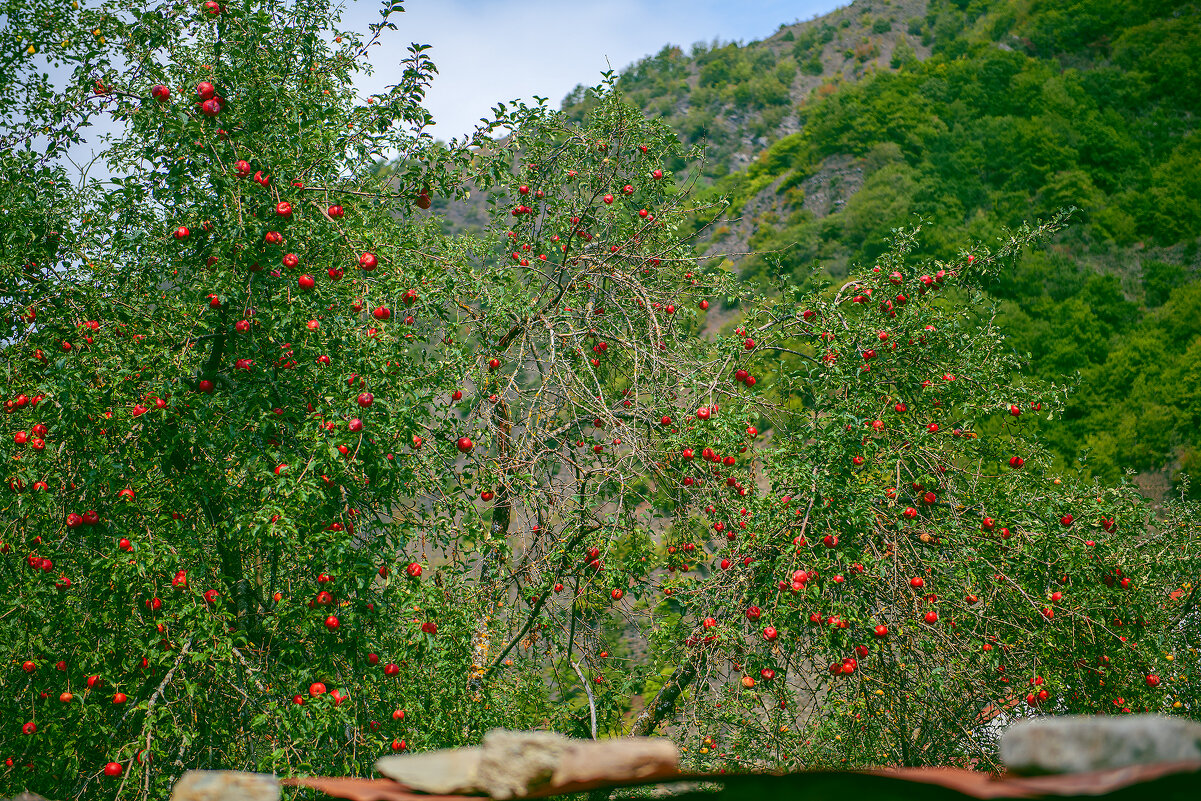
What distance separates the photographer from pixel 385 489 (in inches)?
122

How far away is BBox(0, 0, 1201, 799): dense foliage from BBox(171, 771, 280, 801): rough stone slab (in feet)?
3.56

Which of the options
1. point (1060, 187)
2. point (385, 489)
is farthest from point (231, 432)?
point (1060, 187)

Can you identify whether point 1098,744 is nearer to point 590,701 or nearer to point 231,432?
point 590,701

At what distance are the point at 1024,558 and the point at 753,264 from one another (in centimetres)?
2617

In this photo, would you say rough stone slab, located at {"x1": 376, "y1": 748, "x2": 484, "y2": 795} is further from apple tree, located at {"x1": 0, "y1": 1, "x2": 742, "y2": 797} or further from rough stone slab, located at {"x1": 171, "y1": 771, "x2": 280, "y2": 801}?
apple tree, located at {"x1": 0, "y1": 1, "x2": 742, "y2": 797}

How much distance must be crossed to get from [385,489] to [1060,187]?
1312 inches

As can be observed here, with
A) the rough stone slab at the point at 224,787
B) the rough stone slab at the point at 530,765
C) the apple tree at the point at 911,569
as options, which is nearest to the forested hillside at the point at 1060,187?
the apple tree at the point at 911,569

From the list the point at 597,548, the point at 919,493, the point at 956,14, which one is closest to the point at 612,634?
the point at 597,548

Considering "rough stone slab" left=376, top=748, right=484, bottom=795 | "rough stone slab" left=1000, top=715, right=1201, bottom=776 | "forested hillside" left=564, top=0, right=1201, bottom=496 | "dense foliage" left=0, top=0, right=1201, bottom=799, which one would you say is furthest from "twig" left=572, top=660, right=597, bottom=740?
"forested hillside" left=564, top=0, right=1201, bottom=496

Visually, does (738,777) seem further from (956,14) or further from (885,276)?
(956,14)

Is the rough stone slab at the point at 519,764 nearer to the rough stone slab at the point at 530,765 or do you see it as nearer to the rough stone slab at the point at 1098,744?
the rough stone slab at the point at 530,765

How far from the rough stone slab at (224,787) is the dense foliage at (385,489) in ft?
3.56

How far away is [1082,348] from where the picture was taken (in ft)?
74.9

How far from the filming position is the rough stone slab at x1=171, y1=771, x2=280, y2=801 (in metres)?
1.63
